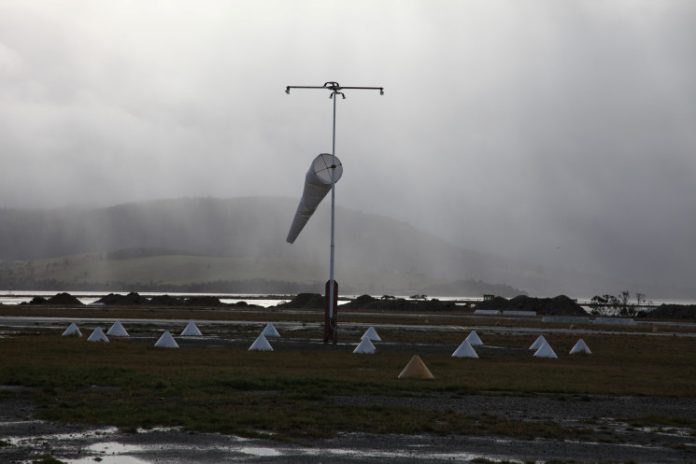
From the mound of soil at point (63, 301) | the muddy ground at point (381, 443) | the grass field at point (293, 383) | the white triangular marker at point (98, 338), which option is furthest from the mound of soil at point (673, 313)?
the muddy ground at point (381, 443)

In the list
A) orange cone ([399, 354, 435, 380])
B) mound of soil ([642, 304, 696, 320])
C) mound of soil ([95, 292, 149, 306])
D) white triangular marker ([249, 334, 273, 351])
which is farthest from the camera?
mound of soil ([95, 292, 149, 306])

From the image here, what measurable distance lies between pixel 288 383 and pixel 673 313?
5084 inches

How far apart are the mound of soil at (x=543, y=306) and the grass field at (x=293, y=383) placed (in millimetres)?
102943

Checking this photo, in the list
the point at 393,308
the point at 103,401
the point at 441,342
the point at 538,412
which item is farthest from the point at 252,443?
the point at 393,308

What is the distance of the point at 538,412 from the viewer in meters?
22.5

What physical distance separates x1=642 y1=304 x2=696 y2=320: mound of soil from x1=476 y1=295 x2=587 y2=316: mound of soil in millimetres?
10008

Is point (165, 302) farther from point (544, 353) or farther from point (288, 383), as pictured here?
point (288, 383)

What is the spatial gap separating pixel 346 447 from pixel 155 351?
2450 cm

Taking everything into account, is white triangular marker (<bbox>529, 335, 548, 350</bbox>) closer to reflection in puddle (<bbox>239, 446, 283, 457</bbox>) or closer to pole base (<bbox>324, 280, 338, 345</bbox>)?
pole base (<bbox>324, 280, 338, 345</bbox>)

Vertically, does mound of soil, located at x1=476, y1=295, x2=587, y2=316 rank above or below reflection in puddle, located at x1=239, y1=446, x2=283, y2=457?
below

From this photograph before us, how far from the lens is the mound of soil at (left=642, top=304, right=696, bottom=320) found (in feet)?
469

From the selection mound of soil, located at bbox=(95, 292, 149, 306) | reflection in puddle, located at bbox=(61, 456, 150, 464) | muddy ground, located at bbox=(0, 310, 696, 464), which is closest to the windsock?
muddy ground, located at bbox=(0, 310, 696, 464)

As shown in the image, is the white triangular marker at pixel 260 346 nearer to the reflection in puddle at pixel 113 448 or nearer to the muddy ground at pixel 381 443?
the muddy ground at pixel 381 443

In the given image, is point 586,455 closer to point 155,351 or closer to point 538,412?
point 538,412
